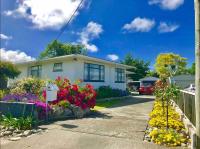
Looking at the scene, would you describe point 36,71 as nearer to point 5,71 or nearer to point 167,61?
point 5,71

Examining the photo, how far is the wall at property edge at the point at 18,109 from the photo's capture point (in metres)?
8.10

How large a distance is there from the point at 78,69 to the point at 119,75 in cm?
793

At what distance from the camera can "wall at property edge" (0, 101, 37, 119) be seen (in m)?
8.10

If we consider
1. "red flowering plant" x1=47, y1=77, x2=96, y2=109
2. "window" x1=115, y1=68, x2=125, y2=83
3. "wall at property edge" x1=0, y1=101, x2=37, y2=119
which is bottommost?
"wall at property edge" x1=0, y1=101, x2=37, y2=119

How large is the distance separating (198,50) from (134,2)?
6.36 meters

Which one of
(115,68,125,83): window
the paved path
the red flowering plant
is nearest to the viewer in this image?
A: the paved path

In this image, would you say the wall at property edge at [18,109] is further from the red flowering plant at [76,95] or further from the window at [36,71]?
the window at [36,71]

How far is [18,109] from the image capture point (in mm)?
8273

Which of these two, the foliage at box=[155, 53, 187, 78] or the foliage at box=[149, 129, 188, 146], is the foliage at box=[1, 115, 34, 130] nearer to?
the foliage at box=[149, 129, 188, 146]

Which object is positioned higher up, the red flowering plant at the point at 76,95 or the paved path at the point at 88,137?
the red flowering plant at the point at 76,95

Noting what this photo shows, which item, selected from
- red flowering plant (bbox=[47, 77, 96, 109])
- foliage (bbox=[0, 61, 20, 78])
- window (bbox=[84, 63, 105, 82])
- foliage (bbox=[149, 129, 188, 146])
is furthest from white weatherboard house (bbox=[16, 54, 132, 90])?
foliage (bbox=[149, 129, 188, 146])

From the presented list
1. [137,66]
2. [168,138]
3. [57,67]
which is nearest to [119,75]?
[57,67]

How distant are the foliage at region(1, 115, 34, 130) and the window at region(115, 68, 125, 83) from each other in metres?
16.0

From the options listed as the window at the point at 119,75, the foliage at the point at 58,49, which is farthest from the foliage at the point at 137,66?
the window at the point at 119,75
